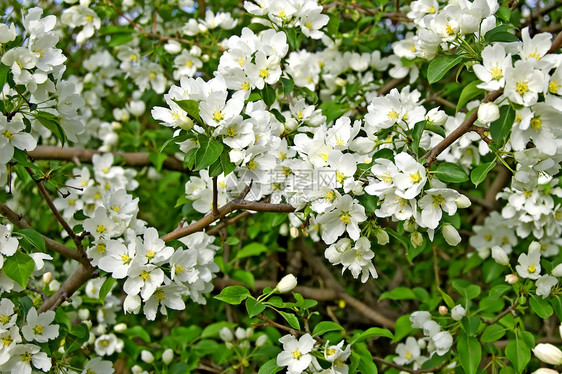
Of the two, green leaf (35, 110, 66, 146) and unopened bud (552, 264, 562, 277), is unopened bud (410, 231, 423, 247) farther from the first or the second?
green leaf (35, 110, 66, 146)

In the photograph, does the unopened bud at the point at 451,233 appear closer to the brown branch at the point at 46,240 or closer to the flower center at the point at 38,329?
the brown branch at the point at 46,240

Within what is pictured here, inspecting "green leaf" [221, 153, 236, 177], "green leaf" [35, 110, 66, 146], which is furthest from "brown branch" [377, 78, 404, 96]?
"green leaf" [35, 110, 66, 146]

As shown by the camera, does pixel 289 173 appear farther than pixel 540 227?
No

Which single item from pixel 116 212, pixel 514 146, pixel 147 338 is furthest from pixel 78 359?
pixel 514 146

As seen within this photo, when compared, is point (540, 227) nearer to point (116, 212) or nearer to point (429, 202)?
point (429, 202)

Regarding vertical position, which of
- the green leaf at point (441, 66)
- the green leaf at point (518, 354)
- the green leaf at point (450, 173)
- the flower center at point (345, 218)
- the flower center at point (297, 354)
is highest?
the green leaf at point (441, 66)

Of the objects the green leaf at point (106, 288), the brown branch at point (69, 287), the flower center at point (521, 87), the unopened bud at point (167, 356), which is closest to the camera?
the flower center at point (521, 87)

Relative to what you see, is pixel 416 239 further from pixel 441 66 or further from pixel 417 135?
pixel 441 66

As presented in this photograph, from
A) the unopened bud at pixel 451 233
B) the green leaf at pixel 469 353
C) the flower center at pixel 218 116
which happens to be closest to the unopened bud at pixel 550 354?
the unopened bud at pixel 451 233
